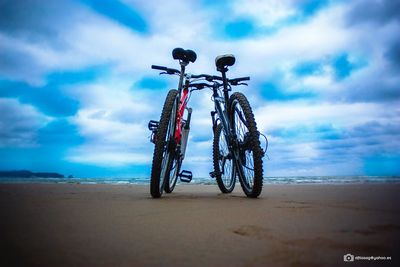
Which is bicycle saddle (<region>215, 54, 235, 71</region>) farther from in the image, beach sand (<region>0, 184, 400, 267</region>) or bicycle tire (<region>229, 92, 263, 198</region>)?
beach sand (<region>0, 184, 400, 267</region>)

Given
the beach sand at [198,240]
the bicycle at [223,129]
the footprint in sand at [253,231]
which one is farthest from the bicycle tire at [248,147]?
the footprint in sand at [253,231]

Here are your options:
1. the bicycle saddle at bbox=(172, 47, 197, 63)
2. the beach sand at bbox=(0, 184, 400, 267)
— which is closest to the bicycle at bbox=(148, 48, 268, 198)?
the bicycle saddle at bbox=(172, 47, 197, 63)

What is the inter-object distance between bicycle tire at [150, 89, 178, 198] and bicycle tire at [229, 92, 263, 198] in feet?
2.81

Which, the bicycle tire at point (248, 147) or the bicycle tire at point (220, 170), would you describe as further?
the bicycle tire at point (220, 170)

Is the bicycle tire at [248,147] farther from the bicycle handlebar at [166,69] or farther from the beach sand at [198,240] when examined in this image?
the beach sand at [198,240]

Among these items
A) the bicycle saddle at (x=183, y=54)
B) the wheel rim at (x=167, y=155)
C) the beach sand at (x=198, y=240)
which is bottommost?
the beach sand at (x=198, y=240)

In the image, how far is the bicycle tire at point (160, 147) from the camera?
10.1 feet

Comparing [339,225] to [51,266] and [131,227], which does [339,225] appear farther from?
[51,266]

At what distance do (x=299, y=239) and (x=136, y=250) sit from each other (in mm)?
660

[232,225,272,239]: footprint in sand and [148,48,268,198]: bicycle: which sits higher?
[148,48,268,198]: bicycle

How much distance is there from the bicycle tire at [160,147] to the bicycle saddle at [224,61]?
2.96 feet

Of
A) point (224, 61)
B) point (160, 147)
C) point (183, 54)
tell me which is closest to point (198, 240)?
point (160, 147)

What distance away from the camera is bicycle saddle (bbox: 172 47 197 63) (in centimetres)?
388

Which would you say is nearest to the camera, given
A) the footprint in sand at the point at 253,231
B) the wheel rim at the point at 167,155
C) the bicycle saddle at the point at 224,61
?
the footprint in sand at the point at 253,231
